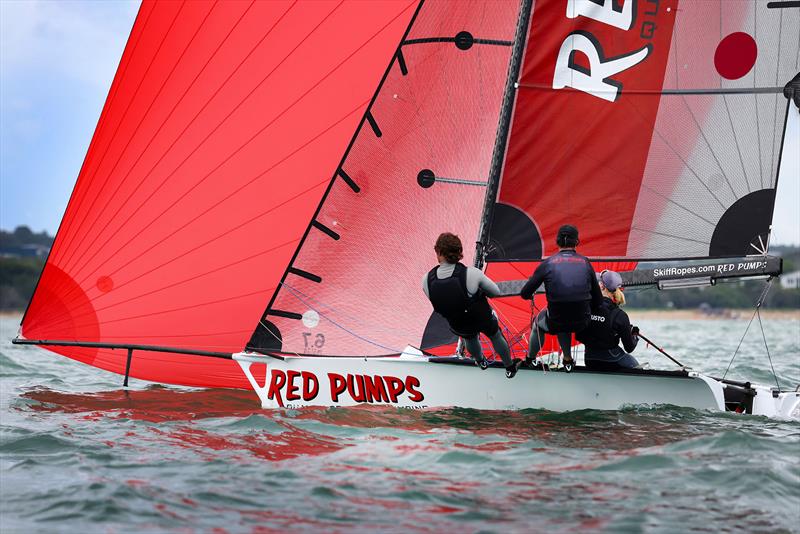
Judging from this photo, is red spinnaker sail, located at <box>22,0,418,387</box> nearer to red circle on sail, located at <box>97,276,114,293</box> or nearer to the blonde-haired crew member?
red circle on sail, located at <box>97,276,114,293</box>

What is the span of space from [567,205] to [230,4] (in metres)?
3.20

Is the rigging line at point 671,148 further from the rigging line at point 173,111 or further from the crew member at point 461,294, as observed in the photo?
the rigging line at point 173,111

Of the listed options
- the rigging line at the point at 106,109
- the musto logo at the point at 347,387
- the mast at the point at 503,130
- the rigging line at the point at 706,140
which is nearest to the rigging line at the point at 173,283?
the rigging line at the point at 106,109

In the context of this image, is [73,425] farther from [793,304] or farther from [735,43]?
[793,304]

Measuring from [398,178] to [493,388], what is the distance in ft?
5.97

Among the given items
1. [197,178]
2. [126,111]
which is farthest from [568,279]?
[126,111]

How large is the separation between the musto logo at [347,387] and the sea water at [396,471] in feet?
0.34

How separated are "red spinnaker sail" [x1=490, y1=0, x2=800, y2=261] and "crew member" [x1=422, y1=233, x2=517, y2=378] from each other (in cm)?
84

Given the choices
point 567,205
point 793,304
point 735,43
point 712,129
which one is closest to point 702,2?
point 735,43

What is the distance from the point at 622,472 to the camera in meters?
4.80

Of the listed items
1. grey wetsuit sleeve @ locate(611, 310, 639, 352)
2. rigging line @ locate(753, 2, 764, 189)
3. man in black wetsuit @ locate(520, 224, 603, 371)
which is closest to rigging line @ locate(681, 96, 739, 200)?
rigging line @ locate(753, 2, 764, 189)

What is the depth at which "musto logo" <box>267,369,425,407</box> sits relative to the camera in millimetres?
6410

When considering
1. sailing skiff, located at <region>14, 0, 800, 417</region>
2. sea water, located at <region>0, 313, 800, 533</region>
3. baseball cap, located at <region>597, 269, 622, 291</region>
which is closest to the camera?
sea water, located at <region>0, 313, 800, 533</region>

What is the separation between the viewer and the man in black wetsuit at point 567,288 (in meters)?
6.15
